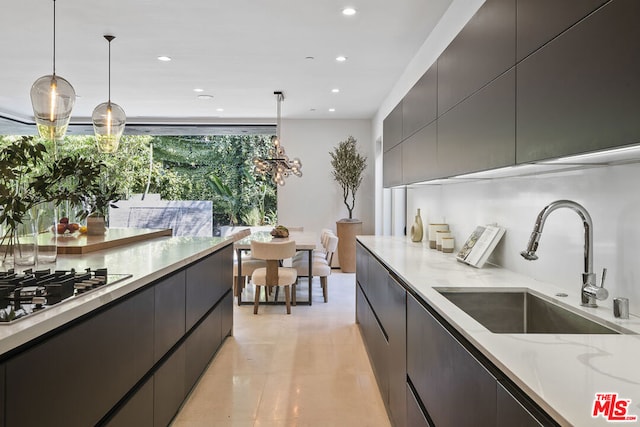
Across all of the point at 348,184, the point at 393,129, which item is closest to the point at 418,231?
the point at 393,129

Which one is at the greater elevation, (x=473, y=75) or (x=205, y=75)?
(x=205, y=75)

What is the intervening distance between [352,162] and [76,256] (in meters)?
5.49

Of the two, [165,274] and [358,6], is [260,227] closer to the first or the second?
[358,6]

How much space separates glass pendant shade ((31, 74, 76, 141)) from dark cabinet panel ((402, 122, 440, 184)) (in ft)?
8.13

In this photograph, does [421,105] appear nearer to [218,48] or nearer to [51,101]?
[218,48]

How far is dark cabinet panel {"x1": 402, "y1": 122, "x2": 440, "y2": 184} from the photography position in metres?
2.99

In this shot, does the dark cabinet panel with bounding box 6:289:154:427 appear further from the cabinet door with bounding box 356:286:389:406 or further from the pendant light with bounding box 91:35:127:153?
the pendant light with bounding box 91:35:127:153

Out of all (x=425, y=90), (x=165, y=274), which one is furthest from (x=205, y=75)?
(x=165, y=274)

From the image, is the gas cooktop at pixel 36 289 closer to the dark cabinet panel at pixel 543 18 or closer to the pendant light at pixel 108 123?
the dark cabinet panel at pixel 543 18

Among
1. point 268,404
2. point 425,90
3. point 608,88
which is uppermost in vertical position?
point 425,90

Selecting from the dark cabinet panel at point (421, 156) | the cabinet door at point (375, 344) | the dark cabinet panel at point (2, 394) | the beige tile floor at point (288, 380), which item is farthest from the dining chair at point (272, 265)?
the dark cabinet panel at point (2, 394)

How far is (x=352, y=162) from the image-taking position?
7.61m

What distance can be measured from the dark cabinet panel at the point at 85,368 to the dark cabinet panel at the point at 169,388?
0.20 metres

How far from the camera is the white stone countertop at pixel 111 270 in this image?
1.14 metres
